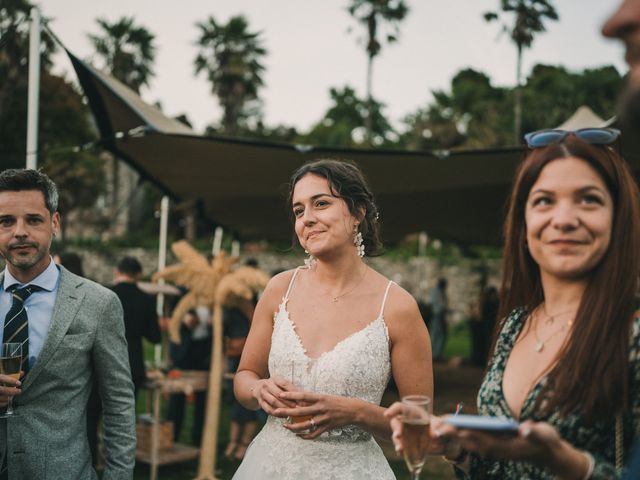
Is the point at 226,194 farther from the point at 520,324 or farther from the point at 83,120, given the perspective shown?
the point at 83,120

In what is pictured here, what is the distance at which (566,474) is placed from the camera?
129 centimetres

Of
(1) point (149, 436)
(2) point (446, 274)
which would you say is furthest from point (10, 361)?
(2) point (446, 274)

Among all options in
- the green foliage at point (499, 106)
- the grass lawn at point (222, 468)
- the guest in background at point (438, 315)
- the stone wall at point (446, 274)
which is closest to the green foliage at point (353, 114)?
the green foliage at point (499, 106)

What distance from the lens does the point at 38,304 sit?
2.44 metres

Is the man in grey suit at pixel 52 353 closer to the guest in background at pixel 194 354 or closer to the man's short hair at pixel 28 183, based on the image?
the man's short hair at pixel 28 183

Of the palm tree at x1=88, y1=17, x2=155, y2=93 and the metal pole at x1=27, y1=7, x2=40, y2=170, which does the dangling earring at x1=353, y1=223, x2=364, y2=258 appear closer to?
the metal pole at x1=27, y1=7, x2=40, y2=170

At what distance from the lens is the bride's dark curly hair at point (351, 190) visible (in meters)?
2.51

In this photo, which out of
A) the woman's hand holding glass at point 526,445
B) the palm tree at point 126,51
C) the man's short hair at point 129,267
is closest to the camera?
the woman's hand holding glass at point 526,445

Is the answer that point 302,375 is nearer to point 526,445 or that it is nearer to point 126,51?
point 526,445

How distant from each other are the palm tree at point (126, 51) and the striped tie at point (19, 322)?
31.6 metres

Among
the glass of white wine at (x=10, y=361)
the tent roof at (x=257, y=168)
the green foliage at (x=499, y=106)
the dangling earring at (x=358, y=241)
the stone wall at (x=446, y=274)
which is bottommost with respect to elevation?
the stone wall at (x=446, y=274)

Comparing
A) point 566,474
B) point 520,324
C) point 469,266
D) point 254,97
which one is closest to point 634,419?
point 566,474

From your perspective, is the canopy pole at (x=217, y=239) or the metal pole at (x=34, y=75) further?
the canopy pole at (x=217, y=239)

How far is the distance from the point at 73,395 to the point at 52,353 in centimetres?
17
